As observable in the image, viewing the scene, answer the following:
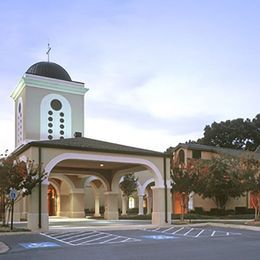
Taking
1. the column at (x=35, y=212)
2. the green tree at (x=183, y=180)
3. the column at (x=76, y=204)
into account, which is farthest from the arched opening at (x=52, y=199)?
the column at (x=35, y=212)

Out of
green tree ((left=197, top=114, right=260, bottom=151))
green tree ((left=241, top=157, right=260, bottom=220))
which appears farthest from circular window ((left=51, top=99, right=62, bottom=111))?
green tree ((left=197, top=114, right=260, bottom=151))

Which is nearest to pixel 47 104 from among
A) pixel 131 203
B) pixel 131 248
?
pixel 131 203

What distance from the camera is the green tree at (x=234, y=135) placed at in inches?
2699

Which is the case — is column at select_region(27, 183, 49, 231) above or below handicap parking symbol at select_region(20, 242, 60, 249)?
above

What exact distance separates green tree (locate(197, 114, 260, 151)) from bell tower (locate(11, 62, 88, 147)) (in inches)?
1079

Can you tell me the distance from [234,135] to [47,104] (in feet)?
109

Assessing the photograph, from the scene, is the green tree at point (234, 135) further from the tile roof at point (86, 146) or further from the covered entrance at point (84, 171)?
the tile roof at point (86, 146)

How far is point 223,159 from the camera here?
4216 centimetres

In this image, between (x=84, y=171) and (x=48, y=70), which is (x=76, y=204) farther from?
(x=48, y=70)

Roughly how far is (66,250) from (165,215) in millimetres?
14155

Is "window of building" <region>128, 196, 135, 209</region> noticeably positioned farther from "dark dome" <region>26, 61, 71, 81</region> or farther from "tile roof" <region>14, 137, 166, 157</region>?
"tile roof" <region>14, 137, 166, 157</region>

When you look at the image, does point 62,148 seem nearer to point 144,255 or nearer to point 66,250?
point 66,250

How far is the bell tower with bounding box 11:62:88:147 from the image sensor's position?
44.2 metres

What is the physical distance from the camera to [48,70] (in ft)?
154
